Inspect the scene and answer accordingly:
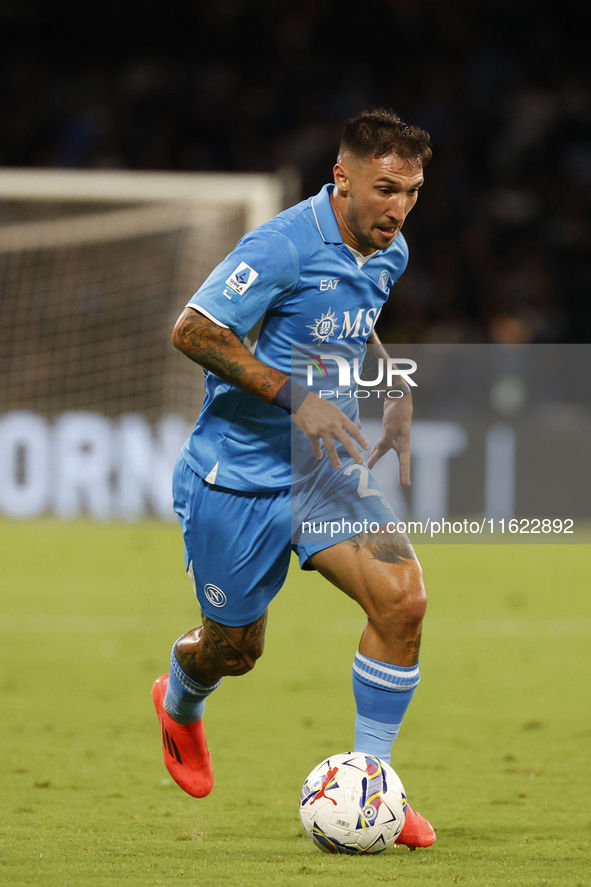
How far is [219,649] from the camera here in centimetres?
359

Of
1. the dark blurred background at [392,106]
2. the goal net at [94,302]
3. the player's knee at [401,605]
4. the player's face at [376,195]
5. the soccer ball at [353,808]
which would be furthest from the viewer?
the dark blurred background at [392,106]

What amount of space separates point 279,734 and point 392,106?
34.0ft

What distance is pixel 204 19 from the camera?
52.7ft

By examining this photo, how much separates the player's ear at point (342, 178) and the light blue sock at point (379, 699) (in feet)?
4.28

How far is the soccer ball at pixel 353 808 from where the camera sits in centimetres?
303

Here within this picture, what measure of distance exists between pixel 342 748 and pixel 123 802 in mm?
1030

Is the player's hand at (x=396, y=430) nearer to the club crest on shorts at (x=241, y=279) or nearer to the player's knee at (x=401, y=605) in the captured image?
the player's knee at (x=401, y=605)

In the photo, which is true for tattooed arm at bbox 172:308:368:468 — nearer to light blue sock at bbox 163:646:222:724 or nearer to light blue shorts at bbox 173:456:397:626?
light blue shorts at bbox 173:456:397:626

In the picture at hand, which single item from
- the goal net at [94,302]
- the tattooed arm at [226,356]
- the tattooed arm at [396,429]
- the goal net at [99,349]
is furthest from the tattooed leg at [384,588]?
the goal net at [94,302]

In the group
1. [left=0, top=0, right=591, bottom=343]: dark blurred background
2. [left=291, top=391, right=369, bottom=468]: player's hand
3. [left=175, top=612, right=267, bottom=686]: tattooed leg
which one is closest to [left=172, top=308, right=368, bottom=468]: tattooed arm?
[left=291, top=391, right=369, bottom=468]: player's hand

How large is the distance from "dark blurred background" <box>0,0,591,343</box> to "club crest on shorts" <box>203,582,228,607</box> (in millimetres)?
9124

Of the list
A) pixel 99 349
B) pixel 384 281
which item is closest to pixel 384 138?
pixel 384 281

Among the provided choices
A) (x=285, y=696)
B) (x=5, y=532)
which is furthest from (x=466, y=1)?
(x=285, y=696)

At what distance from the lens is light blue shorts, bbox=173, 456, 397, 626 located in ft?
10.9
